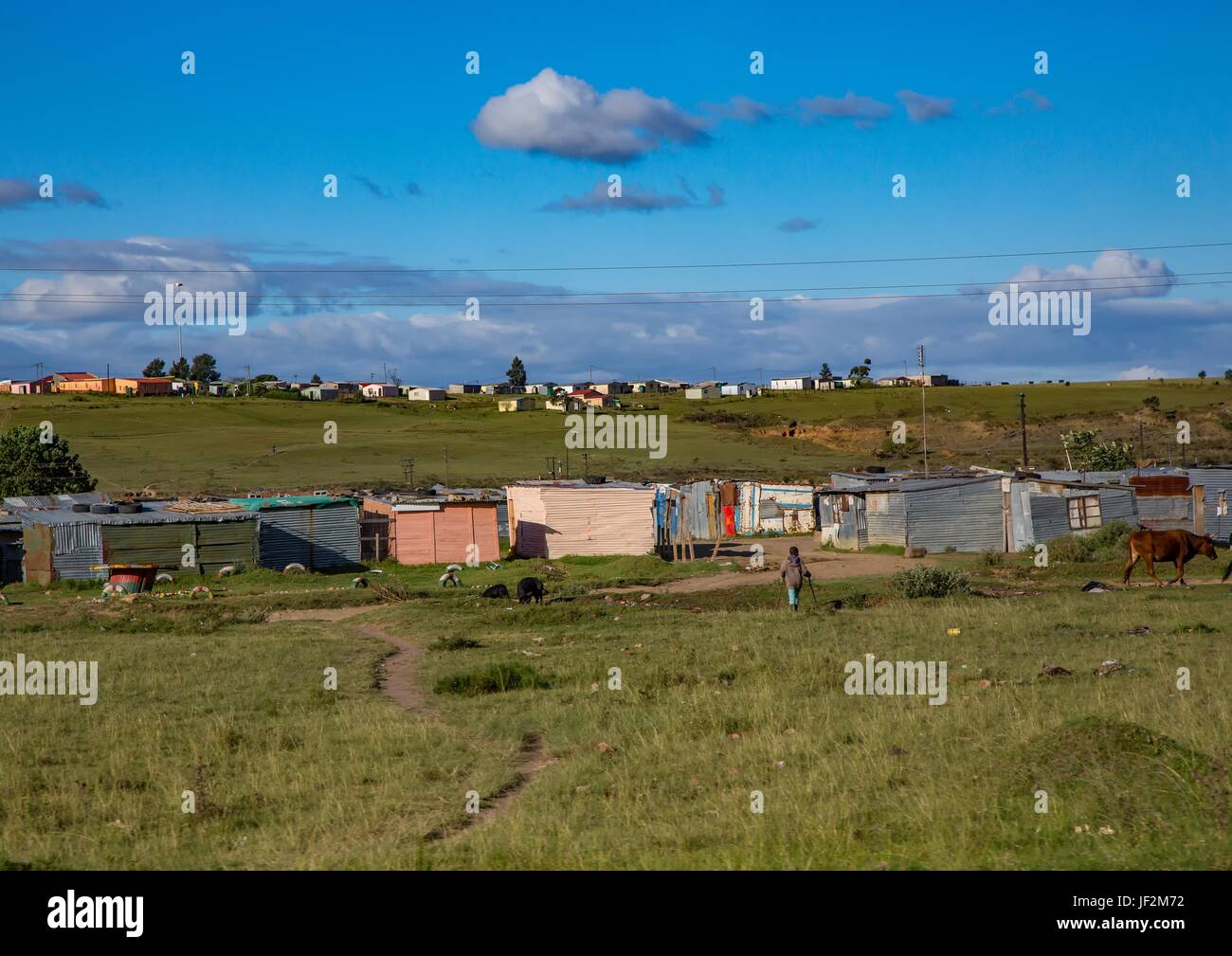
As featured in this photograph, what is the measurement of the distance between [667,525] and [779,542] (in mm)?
6059

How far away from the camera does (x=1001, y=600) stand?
85.1 feet

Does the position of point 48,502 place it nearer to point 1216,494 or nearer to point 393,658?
point 393,658

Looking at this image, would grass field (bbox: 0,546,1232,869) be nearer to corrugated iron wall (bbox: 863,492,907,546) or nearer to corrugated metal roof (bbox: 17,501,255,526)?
corrugated metal roof (bbox: 17,501,255,526)

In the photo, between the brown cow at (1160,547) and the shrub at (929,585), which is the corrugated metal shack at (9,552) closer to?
the shrub at (929,585)

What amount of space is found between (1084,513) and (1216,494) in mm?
8951

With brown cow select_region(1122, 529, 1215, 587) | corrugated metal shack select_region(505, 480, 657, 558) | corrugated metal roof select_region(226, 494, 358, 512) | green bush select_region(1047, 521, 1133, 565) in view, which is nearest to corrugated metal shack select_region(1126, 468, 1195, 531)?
green bush select_region(1047, 521, 1133, 565)

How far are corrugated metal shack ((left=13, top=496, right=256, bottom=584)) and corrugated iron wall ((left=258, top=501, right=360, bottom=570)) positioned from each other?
1468 mm

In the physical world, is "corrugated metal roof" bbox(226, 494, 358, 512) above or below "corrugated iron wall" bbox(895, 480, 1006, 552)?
above

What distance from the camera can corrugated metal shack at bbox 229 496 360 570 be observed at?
42.4 metres

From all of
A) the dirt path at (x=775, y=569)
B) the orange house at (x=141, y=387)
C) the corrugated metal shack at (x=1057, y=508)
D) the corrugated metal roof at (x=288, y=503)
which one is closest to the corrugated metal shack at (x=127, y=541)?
the corrugated metal roof at (x=288, y=503)

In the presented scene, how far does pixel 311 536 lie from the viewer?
A: 43.3 meters

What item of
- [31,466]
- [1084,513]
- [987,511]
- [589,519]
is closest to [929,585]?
[987,511]
